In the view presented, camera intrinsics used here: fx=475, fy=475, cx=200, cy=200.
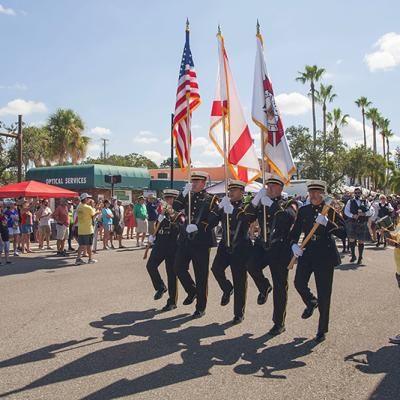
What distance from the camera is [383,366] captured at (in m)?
4.63

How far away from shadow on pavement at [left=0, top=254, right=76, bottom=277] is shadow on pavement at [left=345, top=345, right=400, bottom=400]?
27.3 feet

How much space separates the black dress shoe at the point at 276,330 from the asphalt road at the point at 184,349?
94 mm

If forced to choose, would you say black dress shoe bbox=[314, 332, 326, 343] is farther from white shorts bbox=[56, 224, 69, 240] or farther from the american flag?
white shorts bbox=[56, 224, 69, 240]

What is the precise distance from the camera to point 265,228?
19.8 ft

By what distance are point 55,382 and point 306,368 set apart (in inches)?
91.9

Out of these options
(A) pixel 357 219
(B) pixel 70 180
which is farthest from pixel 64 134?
(A) pixel 357 219

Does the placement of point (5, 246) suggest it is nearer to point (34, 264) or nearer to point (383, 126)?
point (34, 264)

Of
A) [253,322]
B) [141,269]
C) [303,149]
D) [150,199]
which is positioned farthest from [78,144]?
[253,322]

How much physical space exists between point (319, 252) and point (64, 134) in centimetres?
3393

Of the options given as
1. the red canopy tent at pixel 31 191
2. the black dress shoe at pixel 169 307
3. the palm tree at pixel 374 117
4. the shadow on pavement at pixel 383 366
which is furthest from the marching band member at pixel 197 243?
the palm tree at pixel 374 117

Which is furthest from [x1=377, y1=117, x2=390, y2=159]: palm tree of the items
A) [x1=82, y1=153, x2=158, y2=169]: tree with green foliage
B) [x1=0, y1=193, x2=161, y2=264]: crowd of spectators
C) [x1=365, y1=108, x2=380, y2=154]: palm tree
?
[x1=0, y1=193, x2=161, y2=264]: crowd of spectators

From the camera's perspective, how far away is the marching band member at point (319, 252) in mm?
5477

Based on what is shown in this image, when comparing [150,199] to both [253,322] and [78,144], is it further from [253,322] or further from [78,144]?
[78,144]

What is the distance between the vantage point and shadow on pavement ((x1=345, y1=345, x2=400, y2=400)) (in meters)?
3.98
